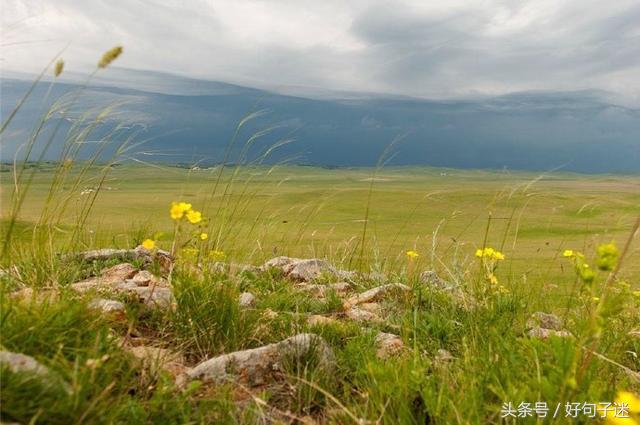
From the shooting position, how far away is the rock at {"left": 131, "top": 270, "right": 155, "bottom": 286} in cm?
507

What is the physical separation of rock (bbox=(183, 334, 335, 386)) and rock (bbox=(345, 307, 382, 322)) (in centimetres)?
114

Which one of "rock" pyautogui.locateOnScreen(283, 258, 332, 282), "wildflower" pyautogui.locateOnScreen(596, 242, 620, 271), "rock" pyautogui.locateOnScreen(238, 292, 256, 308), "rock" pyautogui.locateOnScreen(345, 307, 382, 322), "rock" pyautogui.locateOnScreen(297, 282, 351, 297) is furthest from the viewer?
"rock" pyautogui.locateOnScreen(283, 258, 332, 282)

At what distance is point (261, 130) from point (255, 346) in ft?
9.41

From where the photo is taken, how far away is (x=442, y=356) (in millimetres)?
3736

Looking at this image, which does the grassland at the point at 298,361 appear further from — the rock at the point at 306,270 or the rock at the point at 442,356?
the rock at the point at 306,270

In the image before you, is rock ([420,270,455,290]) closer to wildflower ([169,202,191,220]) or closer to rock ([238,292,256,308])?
rock ([238,292,256,308])

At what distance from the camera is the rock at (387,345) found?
12.4ft

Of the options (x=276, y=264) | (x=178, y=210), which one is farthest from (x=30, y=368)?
(x=276, y=264)

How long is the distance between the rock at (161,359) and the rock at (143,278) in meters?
1.68

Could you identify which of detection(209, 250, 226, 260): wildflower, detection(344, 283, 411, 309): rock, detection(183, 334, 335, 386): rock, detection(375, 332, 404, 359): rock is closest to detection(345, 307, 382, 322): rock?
detection(344, 283, 411, 309): rock

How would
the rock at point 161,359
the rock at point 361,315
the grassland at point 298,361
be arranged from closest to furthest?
the grassland at point 298,361
the rock at point 161,359
the rock at point 361,315

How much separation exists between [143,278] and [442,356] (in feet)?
9.72

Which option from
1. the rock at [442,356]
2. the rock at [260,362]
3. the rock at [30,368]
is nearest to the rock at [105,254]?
the rock at [260,362]

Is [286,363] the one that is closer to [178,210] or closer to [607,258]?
[178,210]
